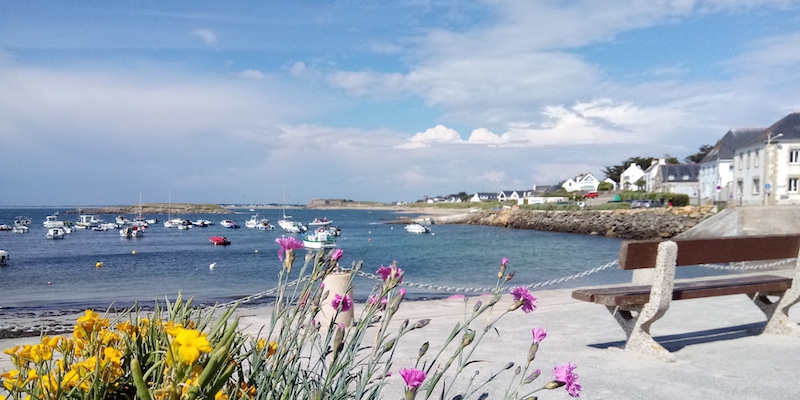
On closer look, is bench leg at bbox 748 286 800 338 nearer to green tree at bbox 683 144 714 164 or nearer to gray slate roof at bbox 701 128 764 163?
gray slate roof at bbox 701 128 764 163

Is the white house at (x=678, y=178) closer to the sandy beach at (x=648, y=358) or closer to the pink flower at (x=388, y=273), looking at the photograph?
the sandy beach at (x=648, y=358)

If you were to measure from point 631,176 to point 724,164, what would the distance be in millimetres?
46925

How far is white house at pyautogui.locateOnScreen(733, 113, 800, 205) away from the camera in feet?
144

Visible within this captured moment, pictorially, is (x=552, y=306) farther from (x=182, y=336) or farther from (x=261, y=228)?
(x=261, y=228)

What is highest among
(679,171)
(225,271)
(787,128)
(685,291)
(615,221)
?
(787,128)

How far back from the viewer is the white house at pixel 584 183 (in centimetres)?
12356

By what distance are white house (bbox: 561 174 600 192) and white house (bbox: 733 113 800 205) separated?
76.3 metres

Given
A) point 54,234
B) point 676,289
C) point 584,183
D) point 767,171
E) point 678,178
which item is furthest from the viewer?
point 584,183

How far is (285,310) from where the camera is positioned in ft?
6.96

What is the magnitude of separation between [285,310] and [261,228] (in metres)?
86.4

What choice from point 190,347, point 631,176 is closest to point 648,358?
point 190,347

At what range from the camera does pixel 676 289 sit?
5.81m

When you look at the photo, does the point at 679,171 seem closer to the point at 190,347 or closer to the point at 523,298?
the point at 523,298

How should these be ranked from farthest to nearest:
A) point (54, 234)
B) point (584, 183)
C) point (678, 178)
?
point (584, 183), point (678, 178), point (54, 234)
